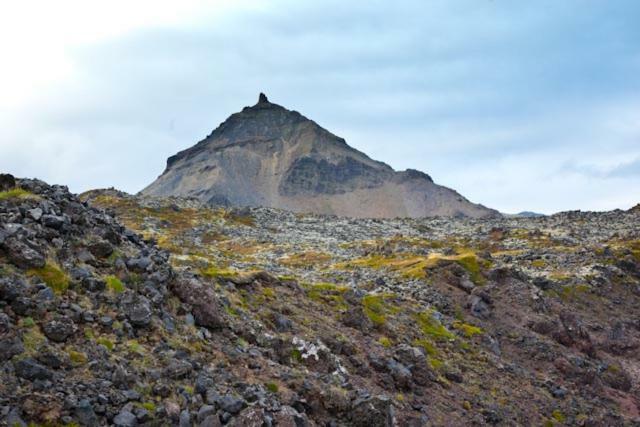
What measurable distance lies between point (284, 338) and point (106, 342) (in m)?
9.03

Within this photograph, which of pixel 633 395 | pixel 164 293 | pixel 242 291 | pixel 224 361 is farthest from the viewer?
pixel 633 395

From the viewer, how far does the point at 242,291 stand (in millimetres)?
28250

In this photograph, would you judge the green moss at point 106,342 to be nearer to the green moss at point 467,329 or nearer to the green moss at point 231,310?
the green moss at point 231,310

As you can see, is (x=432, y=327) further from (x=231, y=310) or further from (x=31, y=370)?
(x=31, y=370)

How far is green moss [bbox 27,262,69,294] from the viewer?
55.2 ft

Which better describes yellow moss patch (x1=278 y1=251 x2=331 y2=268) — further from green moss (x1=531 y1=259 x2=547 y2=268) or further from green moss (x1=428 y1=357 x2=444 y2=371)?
green moss (x1=428 y1=357 x2=444 y2=371)

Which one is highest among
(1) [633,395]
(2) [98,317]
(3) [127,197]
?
(3) [127,197]

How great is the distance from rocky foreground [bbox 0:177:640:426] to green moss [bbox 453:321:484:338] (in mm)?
83

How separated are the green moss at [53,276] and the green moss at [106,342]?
2.09 meters

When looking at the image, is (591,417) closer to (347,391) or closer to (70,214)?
(347,391)

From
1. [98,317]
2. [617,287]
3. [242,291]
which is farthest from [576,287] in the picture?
[98,317]

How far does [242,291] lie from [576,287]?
4020 centimetres

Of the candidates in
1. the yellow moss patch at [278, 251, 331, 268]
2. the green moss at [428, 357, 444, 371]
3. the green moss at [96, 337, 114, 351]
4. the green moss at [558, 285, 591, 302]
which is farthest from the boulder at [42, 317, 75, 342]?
the yellow moss patch at [278, 251, 331, 268]

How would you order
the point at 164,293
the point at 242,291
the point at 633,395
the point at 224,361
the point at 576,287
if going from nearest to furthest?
the point at 224,361, the point at 164,293, the point at 242,291, the point at 633,395, the point at 576,287
